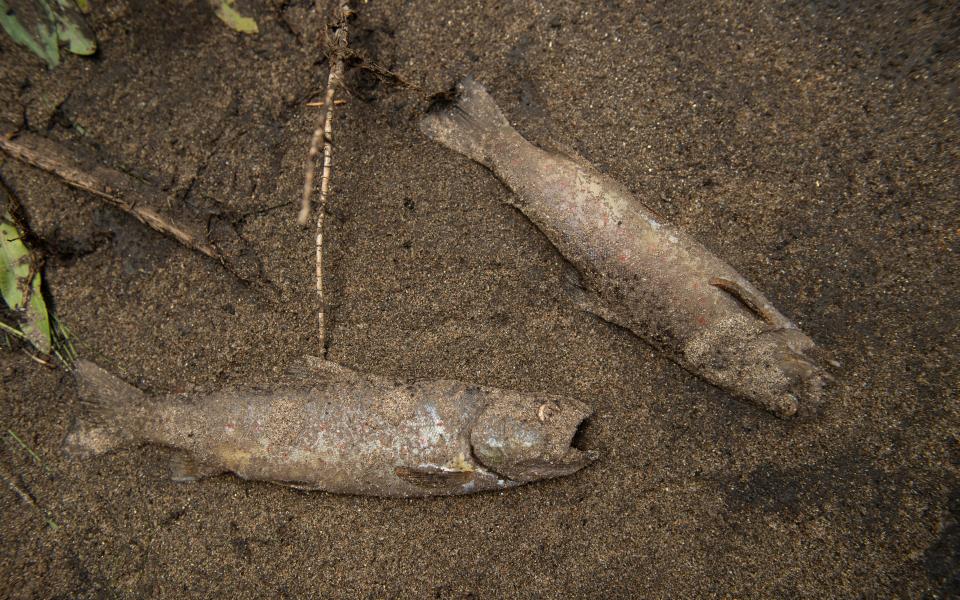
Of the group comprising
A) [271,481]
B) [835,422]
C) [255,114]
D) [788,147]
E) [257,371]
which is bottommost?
[271,481]

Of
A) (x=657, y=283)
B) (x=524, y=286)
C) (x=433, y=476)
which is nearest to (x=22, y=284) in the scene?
(x=433, y=476)

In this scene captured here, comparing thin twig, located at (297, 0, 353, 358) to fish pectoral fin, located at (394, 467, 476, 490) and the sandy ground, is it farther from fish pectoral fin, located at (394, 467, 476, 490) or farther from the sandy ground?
fish pectoral fin, located at (394, 467, 476, 490)

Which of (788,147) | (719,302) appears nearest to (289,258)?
(719,302)

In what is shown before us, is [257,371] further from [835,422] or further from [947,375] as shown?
[947,375]

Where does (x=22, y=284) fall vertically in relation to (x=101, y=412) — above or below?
above

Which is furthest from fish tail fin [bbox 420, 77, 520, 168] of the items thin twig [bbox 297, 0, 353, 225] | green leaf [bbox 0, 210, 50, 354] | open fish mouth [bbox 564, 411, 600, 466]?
green leaf [bbox 0, 210, 50, 354]

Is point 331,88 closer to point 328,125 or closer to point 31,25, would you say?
point 328,125
